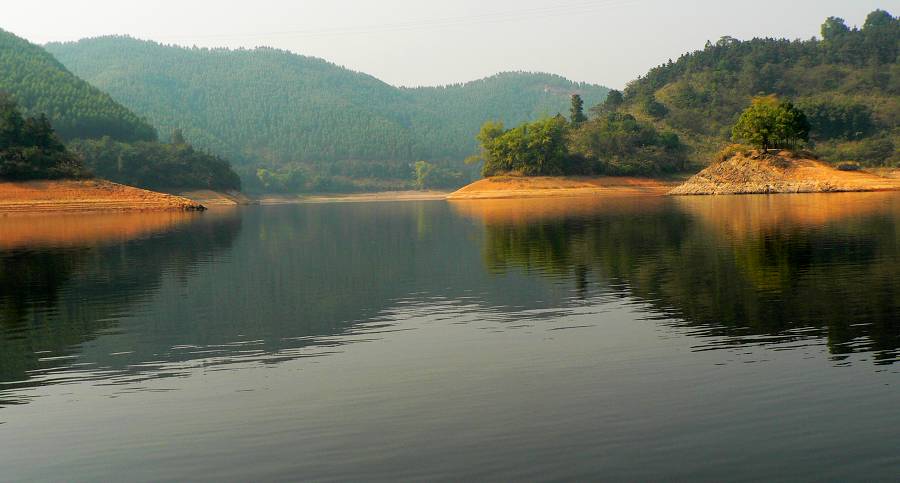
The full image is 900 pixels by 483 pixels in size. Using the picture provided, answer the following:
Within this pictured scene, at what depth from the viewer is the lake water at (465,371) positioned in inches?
586

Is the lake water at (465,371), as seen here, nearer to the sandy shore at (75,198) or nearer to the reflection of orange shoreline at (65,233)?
the reflection of orange shoreline at (65,233)

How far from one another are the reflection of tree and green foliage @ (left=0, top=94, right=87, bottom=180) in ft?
330

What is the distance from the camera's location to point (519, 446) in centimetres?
1530

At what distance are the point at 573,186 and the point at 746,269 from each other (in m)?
155

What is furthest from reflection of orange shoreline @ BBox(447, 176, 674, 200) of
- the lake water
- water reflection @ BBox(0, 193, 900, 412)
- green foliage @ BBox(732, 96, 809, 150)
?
the lake water

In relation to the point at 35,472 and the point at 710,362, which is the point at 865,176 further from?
the point at 35,472

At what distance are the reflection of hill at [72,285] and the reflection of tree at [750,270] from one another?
1916 cm

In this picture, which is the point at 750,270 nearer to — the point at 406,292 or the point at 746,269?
the point at 746,269

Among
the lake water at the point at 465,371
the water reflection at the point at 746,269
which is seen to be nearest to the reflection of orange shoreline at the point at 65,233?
the lake water at the point at 465,371

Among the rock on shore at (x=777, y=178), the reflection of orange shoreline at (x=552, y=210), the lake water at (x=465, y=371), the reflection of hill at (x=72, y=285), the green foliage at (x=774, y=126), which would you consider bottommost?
the lake water at (x=465, y=371)

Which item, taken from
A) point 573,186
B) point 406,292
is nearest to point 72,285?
A: point 406,292

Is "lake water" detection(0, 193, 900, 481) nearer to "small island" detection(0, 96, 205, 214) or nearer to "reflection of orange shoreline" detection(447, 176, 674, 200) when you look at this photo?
"small island" detection(0, 96, 205, 214)

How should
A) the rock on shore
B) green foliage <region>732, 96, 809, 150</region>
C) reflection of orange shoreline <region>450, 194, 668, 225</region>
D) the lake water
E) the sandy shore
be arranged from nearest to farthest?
the lake water < reflection of orange shoreline <region>450, 194, 668, 225</region> < the sandy shore < the rock on shore < green foliage <region>732, 96, 809, 150</region>

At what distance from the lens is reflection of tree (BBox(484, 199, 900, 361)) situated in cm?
2611
